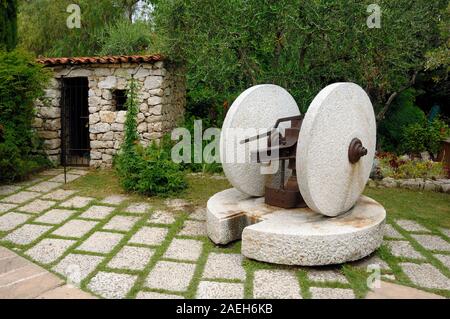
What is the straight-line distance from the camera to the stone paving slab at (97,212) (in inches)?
202

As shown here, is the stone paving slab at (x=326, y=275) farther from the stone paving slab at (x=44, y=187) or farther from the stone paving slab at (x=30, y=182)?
the stone paving slab at (x=30, y=182)

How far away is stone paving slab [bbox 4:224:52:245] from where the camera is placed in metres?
4.30

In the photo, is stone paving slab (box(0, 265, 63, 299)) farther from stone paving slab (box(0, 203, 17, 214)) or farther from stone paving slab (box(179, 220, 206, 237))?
stone paving slab (box(0, 203, 17, 214))

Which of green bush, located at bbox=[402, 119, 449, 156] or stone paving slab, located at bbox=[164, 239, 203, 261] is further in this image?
green bush, located at bbox=[402, 119, 449, 156]

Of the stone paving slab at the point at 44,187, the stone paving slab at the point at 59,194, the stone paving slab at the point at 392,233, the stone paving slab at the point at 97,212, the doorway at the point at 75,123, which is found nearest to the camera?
the stone paving slab at the point at 392,233

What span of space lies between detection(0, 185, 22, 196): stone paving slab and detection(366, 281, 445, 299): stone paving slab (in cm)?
529

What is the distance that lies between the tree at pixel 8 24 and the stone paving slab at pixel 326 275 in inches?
287

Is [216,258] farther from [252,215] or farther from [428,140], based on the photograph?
[428,140]

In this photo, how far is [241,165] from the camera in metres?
4.65

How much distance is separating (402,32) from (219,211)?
4703mm

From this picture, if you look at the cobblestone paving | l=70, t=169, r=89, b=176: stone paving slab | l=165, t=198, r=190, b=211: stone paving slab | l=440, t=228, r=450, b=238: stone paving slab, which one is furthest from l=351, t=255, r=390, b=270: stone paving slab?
l=70, t=169, r=89, b=176: stone paving slab

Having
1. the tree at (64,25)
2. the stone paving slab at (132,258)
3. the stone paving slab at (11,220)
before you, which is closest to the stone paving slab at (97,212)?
the stone paving slab at (11,220)

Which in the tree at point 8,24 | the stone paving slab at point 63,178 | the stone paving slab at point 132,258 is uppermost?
the tree at point 8,24

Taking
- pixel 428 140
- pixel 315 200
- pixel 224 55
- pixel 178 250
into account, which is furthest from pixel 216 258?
pixel 428 140
